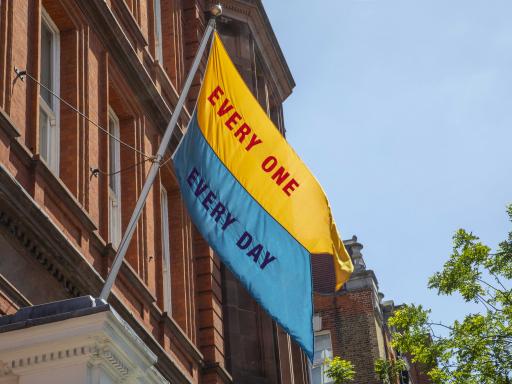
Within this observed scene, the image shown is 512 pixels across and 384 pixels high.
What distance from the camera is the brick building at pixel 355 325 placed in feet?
157

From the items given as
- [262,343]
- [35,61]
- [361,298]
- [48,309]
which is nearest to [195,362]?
[262,343]

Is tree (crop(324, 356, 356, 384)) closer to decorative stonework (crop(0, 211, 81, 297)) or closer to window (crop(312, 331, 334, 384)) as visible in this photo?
decorative stonework (crop(0, 211, 81, 297))

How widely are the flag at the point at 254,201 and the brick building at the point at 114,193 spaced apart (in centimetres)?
183

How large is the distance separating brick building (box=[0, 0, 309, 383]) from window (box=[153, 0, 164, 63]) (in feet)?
0.13

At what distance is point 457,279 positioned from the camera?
87.8 ft

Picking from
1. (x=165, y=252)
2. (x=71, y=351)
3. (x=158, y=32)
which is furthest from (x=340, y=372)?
(x=71, y=351)

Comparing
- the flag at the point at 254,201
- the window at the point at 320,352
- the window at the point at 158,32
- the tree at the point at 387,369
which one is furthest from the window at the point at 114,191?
the window at the point at 320,352

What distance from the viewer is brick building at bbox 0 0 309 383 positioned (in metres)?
14.7

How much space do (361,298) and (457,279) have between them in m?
22.8

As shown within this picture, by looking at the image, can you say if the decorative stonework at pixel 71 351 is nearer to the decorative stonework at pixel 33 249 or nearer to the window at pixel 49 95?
the decorative stonework at pixel 33 249

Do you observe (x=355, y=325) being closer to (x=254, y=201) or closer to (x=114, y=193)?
(x=114, y=193)

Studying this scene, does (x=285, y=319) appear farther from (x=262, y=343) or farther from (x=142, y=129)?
(x=262, y=343)

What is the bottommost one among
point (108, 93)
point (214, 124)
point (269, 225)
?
point (269, 225)

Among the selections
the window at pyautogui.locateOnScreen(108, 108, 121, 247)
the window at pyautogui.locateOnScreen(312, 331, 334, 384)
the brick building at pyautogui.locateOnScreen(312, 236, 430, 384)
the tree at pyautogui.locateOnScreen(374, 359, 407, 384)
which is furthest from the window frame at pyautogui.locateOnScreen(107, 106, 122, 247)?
the window at pyautogui.locateOnScreen(312, 331, 334, 384)
